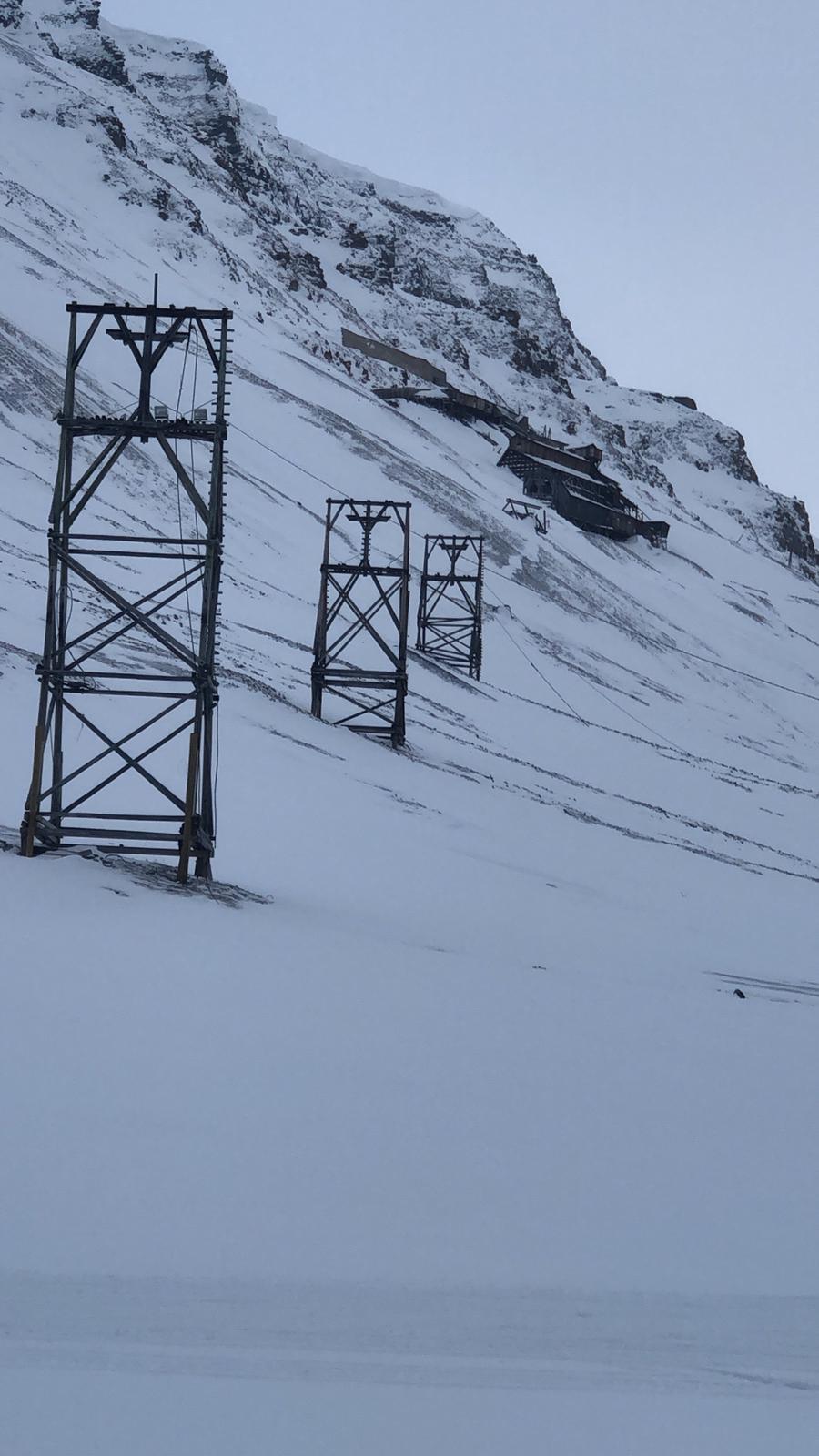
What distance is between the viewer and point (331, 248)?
99.5 m

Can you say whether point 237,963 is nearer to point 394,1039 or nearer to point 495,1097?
point 394,1039

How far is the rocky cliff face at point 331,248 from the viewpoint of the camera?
71.3 metres

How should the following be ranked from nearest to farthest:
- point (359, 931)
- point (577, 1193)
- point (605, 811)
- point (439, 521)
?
point (577, 1193)
point (359, 931)
point (605, 811)
point (439, 521)

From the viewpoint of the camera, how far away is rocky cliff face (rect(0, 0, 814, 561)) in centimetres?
7131

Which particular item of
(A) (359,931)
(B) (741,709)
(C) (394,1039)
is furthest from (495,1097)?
(B) (741,709)

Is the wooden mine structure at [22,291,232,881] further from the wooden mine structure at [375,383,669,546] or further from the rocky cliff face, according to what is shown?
the rocky cliff face

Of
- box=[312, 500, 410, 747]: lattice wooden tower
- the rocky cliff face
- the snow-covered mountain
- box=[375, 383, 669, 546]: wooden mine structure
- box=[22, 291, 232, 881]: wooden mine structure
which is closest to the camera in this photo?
the snow-covered mountain

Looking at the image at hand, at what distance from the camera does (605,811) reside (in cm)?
1989

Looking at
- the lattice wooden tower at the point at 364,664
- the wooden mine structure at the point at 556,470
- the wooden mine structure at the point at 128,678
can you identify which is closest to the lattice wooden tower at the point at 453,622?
the lattice wooden tower at the point at 364,664

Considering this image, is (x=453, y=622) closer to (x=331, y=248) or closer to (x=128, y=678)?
(x=128, y=678)

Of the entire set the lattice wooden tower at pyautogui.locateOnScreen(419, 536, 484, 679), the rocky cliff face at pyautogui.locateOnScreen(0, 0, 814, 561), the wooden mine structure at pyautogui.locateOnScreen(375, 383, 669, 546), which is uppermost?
the rocky cliff face at pyautogui.locateOnScreen(0, 0, 814, 561)

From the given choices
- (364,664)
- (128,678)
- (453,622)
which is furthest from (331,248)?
(128,678)

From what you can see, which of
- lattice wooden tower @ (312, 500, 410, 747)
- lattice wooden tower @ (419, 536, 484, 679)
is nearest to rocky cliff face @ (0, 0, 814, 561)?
lattice wooden tower @ (419, 536, 484, 679)

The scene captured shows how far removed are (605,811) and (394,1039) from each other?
13.3 metres
